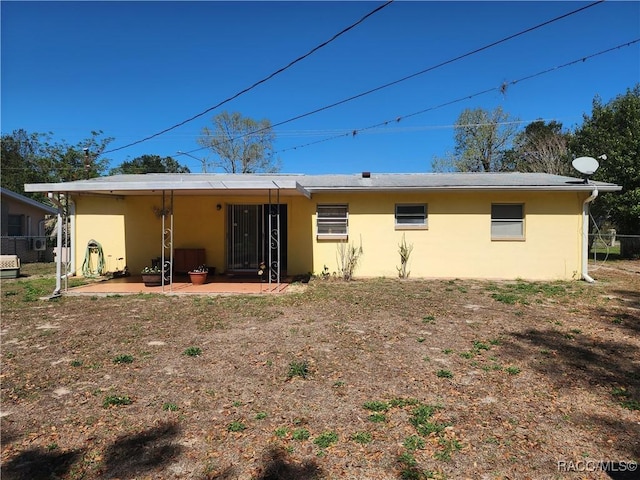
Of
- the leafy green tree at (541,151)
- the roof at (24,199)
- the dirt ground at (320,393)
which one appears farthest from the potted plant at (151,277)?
the leafy green tree at (541,151)

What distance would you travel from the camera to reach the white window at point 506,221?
10703 millimetres

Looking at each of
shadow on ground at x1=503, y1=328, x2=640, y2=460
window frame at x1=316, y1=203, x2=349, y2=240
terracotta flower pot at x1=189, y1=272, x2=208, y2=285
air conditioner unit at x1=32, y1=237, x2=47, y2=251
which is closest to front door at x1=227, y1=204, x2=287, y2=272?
window frame at x1=316, y1=203, x2=349, y2=240

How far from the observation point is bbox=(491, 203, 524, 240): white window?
35.1 feet

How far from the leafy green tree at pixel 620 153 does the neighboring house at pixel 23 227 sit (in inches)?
1024

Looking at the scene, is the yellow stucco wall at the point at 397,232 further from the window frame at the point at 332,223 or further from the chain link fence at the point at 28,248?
the chain link fence at the point at 28,248

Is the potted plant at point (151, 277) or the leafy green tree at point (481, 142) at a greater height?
the leafy green tree at point (481, 142)

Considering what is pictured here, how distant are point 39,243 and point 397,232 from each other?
54.8 feet

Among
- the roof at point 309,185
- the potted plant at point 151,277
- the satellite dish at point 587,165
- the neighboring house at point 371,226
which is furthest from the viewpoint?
the neighboring house at point 371,226

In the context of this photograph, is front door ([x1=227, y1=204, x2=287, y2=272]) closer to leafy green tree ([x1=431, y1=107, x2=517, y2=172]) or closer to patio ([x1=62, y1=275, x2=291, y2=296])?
patio ([x1=62, y1=275, x2=291, y2=296])

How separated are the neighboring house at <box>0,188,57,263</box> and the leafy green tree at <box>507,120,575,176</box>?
28.5m

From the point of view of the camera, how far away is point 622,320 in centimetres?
616

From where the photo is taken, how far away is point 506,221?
1074 cm

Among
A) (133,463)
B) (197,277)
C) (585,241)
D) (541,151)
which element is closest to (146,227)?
(197,277)

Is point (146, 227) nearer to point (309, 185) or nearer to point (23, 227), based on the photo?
point (309, 185)
